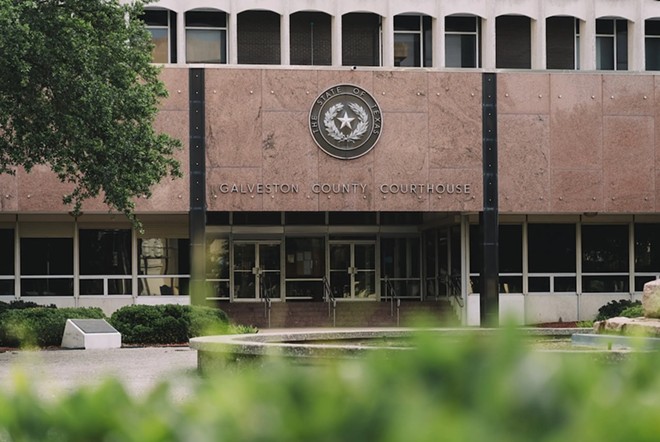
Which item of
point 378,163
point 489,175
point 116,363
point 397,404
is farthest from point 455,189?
point 397,404

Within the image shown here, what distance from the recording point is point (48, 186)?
119 feet

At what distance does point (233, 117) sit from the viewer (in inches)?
1446

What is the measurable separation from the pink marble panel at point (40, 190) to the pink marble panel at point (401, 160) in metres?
9.49

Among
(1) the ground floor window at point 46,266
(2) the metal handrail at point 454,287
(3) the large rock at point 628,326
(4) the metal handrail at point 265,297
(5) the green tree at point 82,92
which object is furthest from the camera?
(2) the metal handrail at point 454,287

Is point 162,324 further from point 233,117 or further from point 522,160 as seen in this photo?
point 522,160

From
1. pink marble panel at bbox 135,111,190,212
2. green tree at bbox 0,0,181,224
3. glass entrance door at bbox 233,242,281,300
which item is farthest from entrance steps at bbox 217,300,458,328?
green tree at bbox 0,0,181,224

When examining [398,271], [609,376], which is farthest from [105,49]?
[609,376]

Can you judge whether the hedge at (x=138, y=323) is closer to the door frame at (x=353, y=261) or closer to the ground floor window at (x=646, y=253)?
the door frame at (x=353, y=261)

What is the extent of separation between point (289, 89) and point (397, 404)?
115 ft

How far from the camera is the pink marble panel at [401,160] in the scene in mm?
37281

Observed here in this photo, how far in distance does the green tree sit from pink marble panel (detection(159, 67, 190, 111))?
28.1 ft

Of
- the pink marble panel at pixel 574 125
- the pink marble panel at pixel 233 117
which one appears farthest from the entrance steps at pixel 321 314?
the pink marble panel at pixel 574 125

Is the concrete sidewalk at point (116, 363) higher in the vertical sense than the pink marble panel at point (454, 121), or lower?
lower

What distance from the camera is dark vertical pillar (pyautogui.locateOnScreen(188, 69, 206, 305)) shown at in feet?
119
